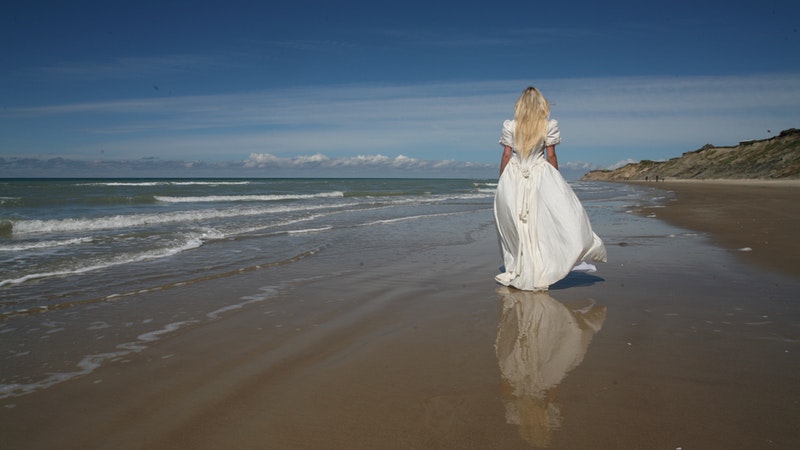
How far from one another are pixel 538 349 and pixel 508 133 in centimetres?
246

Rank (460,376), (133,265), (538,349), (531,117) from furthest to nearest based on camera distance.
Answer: (133,265) < (531,117) < (538,349) < (460,376)

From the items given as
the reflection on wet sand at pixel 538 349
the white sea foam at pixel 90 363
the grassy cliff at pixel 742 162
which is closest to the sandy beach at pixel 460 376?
the reflection on wet sand at pixel 538 349

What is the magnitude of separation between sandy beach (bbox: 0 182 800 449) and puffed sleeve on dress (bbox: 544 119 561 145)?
1497 mm

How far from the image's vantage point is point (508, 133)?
515 cm

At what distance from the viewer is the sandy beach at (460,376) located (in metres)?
2.34

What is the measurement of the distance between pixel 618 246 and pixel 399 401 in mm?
6687

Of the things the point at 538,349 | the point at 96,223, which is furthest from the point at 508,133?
the point at 96,223

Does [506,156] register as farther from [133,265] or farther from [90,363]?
[133,265]

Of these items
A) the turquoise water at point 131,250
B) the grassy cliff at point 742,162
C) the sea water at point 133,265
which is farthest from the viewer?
the grassy cliff at point 742,162

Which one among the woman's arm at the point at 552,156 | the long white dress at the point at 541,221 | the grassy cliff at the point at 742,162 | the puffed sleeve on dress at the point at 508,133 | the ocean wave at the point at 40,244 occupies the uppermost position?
the grassy cliff at the point at 742,162

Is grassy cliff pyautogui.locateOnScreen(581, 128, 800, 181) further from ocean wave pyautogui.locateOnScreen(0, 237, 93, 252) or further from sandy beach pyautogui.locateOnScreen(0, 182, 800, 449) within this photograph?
ocean wave pyautogui.locateOnScreen(0, 237, 93, 252)

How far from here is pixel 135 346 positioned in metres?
3.76

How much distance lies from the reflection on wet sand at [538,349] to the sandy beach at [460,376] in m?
0.01

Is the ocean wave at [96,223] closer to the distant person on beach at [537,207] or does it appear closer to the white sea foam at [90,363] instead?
the white sea foam at [90,363]
